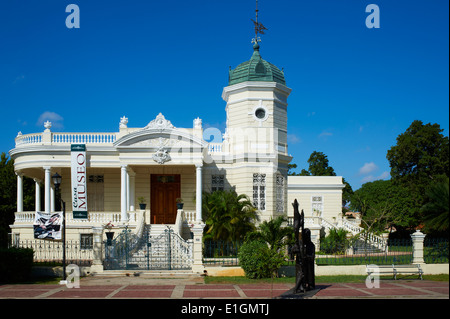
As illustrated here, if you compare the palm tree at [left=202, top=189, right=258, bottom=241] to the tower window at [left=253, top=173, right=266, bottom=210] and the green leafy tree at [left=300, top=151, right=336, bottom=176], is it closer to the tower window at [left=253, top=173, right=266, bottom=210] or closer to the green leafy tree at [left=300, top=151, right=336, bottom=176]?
the tower window at [left=253, top=173, right=266, bottom=210]

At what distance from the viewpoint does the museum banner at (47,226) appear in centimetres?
2317

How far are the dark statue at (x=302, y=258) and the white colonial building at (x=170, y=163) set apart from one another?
11350mm

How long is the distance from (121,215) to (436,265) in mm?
15096

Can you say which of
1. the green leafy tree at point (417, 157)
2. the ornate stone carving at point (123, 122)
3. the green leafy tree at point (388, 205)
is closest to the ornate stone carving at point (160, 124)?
the ornate stone carving at point (123, 122)

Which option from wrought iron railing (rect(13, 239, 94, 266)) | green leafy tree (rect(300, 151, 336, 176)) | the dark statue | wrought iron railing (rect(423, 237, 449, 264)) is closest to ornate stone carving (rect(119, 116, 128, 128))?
wrought iron railing (rect(13, 239, 94, 266))

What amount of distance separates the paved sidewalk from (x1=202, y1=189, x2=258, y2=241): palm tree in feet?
22.4

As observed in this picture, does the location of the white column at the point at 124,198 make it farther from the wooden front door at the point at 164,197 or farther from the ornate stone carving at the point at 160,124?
the wooden front door at the point at 164,197

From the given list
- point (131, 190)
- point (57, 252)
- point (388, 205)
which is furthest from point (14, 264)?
point (388, 205)

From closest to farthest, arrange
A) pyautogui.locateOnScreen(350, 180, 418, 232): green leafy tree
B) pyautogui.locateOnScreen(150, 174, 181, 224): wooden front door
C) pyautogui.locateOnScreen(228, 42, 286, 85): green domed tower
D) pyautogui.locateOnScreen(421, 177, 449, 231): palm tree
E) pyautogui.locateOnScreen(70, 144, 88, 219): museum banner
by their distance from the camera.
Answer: pyautogui.locateOnScreen(421, 177, 449, 231): palm tree
pyautogui.locateOnScreen(70, 144, 88, 219): museum banner
pyautogui.locateOnScreen(150, 174, 181, 224): wooden front door
pyautogui.locateOnScreen(228, 42, 286, 85): green domed tower
pyautogui.locateOnScreen(350, 180, 418, 232): green leafy tree

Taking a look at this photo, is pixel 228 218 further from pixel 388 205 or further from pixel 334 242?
pixel 388 205

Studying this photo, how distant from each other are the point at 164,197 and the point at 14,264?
11510mm

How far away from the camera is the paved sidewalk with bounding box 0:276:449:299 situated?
45.3 feet

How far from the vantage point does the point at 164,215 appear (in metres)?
27.8

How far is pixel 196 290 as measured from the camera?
→ 15.0 metres
